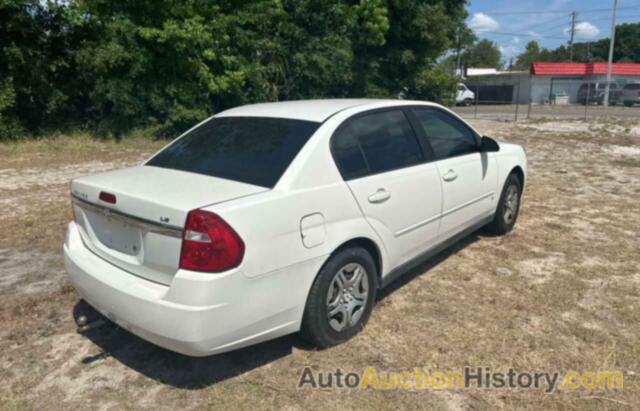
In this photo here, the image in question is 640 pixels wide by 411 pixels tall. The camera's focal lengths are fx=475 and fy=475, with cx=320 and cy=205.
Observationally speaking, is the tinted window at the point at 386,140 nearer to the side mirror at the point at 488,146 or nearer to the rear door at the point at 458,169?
the rear door at the point at 458,169

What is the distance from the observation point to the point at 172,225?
2.44 meters

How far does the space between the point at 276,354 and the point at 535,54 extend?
110m

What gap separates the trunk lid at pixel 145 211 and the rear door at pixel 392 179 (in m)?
0.76

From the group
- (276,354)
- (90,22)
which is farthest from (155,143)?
(276,354)

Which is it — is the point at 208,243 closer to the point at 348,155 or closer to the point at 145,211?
the point at 145,211

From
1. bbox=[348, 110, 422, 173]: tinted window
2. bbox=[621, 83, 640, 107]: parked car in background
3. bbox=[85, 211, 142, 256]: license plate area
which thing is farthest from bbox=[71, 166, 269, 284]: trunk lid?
bbox=[621, 83, 640, 107]: parked car in background

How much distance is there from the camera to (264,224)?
2.52 m

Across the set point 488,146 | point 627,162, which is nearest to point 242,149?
point 488,146

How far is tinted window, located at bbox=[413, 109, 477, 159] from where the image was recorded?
4027 mm

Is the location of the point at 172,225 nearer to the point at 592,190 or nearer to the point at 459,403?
the point at 459,403

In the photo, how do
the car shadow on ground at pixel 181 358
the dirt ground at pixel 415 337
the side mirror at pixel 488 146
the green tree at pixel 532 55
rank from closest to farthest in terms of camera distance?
the dirt ground at pixel 415 337
the car shadow on ground at pixel 181 358
the side mirror at pixel 488 146
the green tree at pixel 532 55

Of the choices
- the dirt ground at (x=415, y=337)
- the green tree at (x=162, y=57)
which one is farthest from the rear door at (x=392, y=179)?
the green tree at (x=162, y=57)

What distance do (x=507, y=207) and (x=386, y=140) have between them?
2453mm

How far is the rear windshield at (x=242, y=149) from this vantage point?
9.52ft
